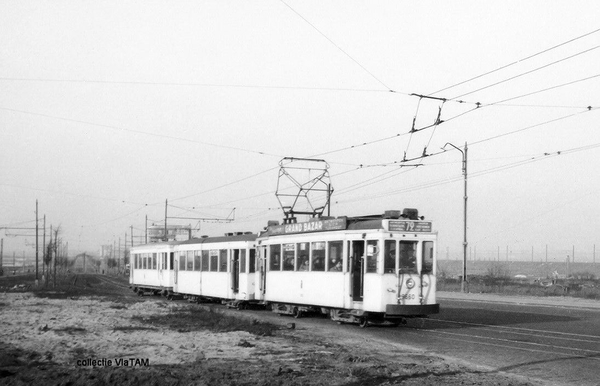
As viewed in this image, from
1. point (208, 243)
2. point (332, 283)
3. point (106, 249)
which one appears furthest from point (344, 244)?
point (106, 249)

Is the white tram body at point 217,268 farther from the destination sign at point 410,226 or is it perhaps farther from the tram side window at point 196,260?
the destination sign at point 410,226

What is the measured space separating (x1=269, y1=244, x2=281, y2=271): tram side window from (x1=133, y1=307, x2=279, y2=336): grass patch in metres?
2.63

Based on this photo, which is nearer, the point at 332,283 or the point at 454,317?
the point at 332,283

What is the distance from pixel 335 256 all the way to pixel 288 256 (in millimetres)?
3311

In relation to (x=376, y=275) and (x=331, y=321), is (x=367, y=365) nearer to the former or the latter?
(x=376, y=275)

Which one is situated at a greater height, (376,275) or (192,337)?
(376,275)

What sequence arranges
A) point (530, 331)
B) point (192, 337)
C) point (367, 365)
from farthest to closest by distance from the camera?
point (530, 331) < point (192, 337) < point (367, 365)

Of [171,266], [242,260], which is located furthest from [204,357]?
[171,266]

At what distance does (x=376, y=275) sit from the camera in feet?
58.1

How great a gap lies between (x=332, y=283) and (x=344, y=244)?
4.30ft

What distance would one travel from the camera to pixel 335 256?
19.5 metres

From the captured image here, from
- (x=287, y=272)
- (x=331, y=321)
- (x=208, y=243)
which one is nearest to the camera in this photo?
(x=331, y=321)

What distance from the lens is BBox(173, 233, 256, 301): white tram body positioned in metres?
25.9

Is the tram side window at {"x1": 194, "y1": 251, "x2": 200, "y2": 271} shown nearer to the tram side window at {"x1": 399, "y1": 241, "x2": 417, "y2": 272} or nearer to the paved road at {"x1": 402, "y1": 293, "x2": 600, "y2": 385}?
the paved road at {"x1": 402, "y1": 293, "x2": 600, "y2": 385}
